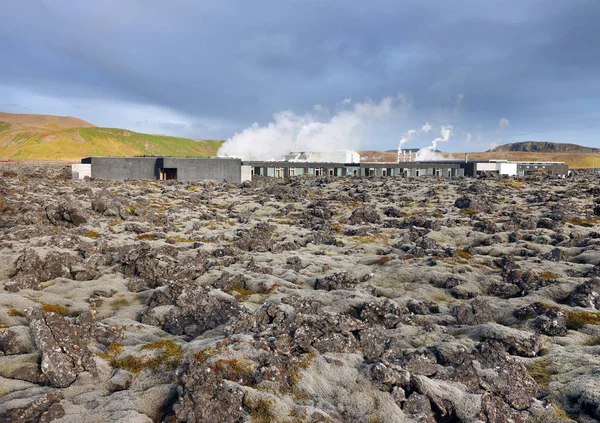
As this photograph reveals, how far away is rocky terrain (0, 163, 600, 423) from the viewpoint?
8.02 m

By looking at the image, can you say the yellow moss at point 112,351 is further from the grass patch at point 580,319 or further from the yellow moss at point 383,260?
the grass patch at point 580,319

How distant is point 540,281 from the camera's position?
15203 mm

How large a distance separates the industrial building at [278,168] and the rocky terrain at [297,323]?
118ft

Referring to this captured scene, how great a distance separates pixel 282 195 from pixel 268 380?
34610 millimetres

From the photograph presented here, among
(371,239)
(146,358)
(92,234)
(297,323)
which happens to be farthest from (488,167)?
(146,358)

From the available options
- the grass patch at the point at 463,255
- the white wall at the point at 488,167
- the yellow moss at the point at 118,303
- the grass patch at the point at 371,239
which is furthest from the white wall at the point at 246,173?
the yellow moss at the point at 118,303

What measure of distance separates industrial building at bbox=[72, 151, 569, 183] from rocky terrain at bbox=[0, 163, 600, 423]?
35.9 metres

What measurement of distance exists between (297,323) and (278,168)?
67378 millimetres

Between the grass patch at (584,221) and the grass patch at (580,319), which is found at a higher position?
the grass patch at (584,221)

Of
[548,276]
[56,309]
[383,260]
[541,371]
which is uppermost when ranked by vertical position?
[548,276]

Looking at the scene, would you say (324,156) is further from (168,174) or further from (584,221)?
(584,221)

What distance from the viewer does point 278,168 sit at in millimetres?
76938

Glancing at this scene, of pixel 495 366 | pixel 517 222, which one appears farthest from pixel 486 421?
pixel 517 222

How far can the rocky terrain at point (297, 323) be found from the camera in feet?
26.3
